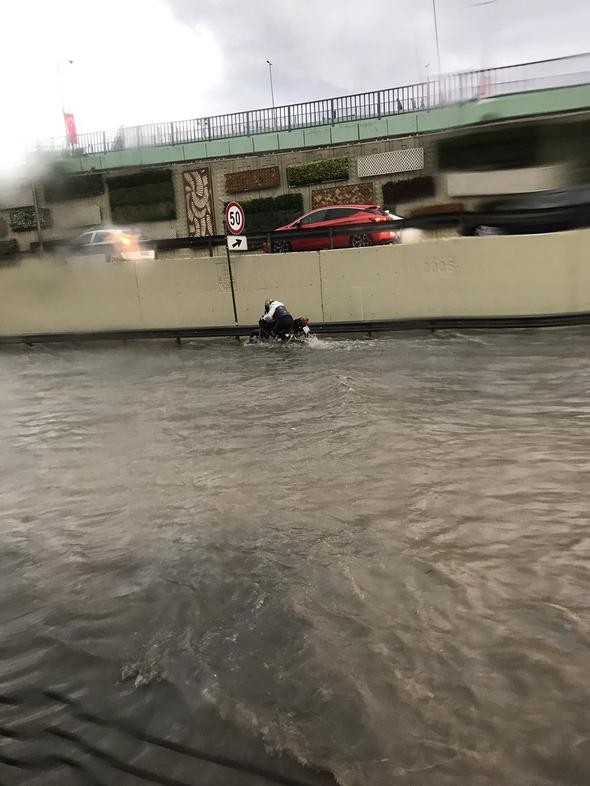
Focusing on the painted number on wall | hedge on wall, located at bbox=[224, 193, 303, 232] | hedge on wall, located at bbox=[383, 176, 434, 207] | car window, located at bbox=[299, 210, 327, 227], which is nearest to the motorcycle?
the painted number on wall

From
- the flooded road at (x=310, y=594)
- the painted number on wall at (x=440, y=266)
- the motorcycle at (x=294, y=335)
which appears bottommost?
the flooded road at (x=310, y=594)

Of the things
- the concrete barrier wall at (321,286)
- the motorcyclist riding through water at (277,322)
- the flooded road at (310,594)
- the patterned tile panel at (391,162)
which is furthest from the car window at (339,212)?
the flooded road at (310,594)

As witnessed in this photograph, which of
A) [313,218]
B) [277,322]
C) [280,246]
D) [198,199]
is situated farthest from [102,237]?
[198,199]

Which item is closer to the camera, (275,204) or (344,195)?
(344,195)

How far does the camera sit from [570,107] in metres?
6.71

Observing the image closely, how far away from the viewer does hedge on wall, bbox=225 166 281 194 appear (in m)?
23.4

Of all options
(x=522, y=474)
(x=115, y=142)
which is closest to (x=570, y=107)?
(x=522, y=474)

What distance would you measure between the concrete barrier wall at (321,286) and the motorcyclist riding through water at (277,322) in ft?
4.41

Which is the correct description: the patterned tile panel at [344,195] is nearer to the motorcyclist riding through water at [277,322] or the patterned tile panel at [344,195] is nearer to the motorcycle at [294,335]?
the motorcycle at [294,335]

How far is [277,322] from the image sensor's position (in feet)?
34.2

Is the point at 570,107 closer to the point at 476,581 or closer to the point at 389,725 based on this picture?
the point at 476,581

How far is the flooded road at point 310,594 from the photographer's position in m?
1.78

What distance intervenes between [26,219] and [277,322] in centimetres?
605

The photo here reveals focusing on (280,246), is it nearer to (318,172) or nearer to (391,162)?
(391,162)
